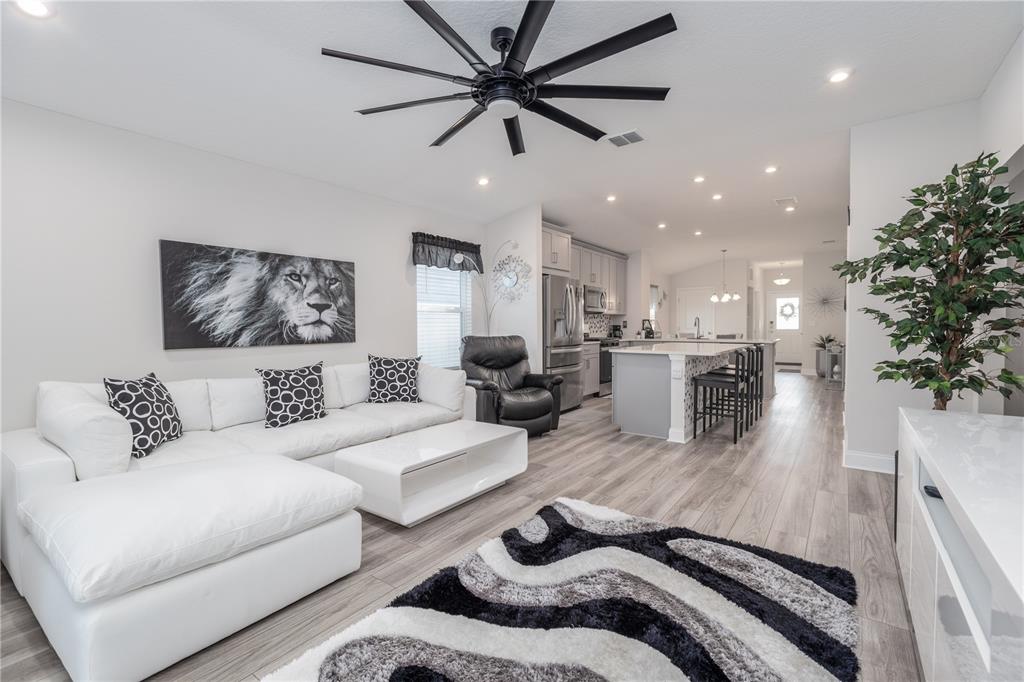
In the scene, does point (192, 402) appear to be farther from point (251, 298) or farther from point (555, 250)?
point (555, 250)

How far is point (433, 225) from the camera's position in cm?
515

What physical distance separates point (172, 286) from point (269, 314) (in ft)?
2.29

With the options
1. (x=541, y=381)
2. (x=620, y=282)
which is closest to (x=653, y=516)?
(x=541, y=381)

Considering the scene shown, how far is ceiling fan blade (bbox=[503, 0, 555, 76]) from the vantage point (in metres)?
1.67

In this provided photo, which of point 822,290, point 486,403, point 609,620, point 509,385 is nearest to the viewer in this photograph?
point 609,620

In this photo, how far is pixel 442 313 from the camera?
535 cm

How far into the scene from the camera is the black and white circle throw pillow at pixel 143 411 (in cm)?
251

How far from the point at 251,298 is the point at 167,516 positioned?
2.43 m

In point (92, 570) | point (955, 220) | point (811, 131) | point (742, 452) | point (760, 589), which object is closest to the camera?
point (92, 570)

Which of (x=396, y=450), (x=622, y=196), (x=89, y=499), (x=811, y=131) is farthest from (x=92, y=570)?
(x=622, y=196)

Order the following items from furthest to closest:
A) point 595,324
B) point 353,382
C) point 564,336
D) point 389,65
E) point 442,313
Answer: point 595,324 → point 564,336 → point 442,313 → point 353,382 → point 389,65

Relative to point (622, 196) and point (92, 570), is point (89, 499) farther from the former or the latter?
point (622, 196)

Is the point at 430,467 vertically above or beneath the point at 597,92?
beneath

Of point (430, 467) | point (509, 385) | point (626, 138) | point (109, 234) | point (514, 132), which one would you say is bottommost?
point (430, 467)
